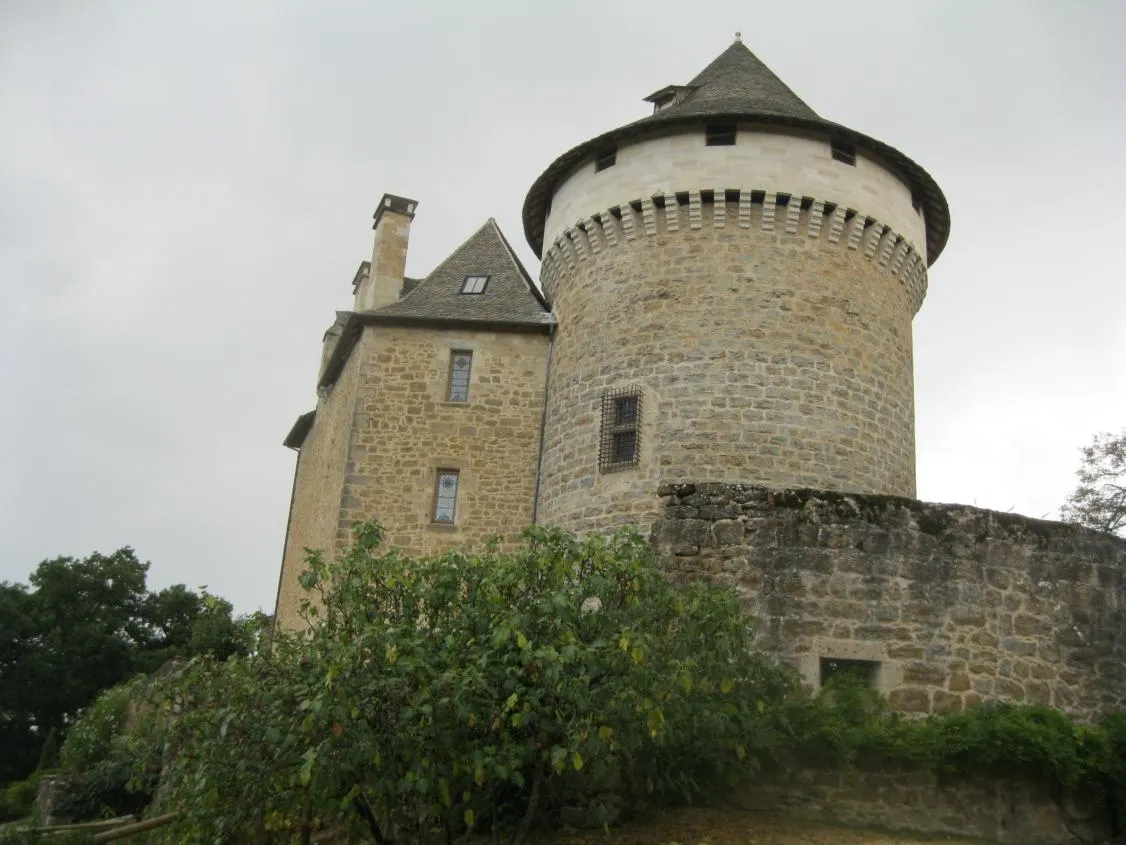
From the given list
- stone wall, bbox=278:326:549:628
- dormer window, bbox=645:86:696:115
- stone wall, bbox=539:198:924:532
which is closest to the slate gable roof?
stone wall, bbox=278:326:549:628

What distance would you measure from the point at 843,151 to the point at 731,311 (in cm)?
335

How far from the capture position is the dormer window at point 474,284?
1922 centimetres

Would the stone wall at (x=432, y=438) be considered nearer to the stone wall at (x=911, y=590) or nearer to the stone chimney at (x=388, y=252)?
the stone chimney at (x=388, y=252)

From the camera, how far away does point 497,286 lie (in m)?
19.3

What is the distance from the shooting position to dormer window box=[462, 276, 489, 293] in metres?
19.2

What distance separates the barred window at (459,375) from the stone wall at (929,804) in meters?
9.65

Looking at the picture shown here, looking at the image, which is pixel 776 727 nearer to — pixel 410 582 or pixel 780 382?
pixel 410 582

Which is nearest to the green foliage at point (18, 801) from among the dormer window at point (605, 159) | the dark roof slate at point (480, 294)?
the dark roof slate at point (480, 294)

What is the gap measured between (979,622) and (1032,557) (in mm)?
917

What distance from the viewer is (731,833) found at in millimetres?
8750

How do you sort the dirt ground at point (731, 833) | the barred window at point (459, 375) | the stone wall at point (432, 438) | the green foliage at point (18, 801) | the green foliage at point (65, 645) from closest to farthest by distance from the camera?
1. the dirt ground at point (731, 833)
2. the stone wall at point (432, 438)
3. the barred window at point (459, 375)
4. the green foliage at point (18, 801)
5. the green foliage at point (65, 645)

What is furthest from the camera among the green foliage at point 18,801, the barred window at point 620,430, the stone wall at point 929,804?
the green foliage at point 18,801

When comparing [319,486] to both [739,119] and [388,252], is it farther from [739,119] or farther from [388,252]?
[739,119]

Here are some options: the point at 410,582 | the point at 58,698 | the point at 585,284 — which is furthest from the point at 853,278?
the point at 58,698
